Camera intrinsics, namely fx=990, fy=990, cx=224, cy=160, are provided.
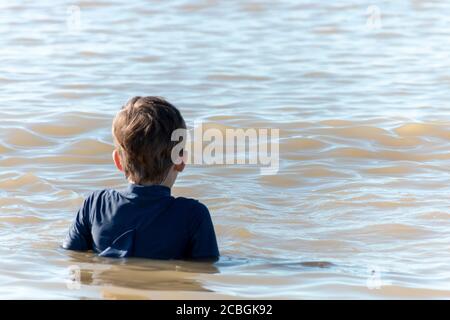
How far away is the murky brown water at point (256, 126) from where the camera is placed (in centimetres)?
471

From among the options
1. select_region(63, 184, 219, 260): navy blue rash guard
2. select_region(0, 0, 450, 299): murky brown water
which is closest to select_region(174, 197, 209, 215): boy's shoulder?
select_region(63, 184, 219, 260): navy blue rash guard

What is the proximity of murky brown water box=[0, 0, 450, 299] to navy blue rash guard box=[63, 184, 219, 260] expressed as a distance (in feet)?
0.26

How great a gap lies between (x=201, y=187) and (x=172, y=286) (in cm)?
230

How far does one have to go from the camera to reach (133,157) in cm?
446

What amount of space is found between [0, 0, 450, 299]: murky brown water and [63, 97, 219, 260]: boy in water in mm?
108

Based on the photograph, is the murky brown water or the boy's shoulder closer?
the boy's shoulder

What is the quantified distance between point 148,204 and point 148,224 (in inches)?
3.6

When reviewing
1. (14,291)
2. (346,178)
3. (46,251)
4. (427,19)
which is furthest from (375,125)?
(427,19)

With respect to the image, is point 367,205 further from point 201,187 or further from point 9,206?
point 9,206

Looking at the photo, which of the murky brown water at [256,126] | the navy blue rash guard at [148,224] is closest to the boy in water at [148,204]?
the navy blue rash guard at [148,224]

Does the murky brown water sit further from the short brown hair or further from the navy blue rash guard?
the short brown hair

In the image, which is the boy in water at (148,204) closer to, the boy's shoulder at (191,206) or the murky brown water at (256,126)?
the boy's shoulder at (191,206)

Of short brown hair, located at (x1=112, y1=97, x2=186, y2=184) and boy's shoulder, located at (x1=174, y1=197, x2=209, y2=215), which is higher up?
short brown hair, located at (x1=112, y1=97, x2=186, y2=184)

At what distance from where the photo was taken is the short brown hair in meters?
4.41
